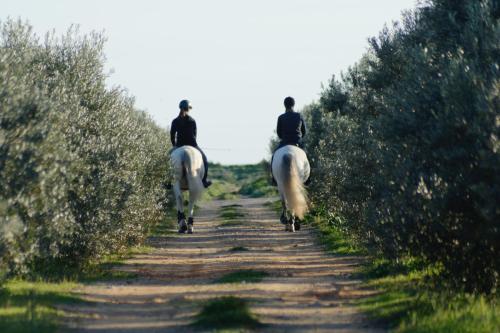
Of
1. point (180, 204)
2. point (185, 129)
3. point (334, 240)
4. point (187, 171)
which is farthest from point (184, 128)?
point (334, 240)

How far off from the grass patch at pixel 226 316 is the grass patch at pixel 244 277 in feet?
12.5

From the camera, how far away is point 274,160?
26297 millimetres

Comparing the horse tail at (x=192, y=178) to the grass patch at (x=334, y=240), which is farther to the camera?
the horse tail at (x=192, y=178)

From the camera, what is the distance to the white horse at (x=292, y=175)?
83.9 ft

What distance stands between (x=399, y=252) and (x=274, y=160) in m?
9.74

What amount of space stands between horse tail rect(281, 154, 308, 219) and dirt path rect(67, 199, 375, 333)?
1195 millimetres

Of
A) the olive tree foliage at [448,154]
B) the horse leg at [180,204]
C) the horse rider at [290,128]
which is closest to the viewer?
the olive tree foliage at [448,154]

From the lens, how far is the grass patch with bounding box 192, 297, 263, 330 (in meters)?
12.9

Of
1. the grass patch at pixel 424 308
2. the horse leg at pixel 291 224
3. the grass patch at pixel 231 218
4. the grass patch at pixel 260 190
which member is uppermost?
the grass patch at pixel 260 190

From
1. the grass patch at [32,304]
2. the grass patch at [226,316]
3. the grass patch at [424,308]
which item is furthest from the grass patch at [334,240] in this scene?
the grass patch at [226,316]

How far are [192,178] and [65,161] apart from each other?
36.1ft

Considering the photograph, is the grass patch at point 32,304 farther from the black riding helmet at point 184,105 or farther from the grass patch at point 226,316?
the black riding helmet at point 184,105

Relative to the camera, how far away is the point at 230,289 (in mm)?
16938

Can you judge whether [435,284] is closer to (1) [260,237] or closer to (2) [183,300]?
(2) [183,300]
